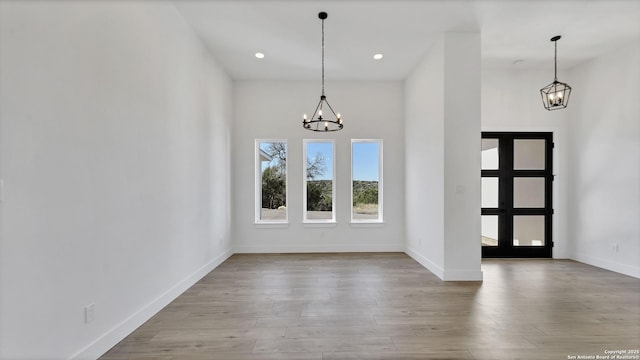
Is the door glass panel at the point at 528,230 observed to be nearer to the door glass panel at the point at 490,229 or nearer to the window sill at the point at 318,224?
the door glass panel at the point at 490,229

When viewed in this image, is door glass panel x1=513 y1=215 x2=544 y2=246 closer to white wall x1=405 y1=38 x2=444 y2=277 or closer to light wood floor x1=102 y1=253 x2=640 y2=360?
light wood floor x1=102 y1=253 x2=640 y2=360

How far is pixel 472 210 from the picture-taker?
13.7 feet

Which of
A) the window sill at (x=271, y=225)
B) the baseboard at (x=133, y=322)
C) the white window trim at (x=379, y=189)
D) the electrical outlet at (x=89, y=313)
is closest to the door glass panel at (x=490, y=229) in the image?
the white window trim at (x=379, y=189)

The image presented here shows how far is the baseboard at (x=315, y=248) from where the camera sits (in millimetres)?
5922

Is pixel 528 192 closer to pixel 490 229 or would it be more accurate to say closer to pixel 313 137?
pixel 490 229

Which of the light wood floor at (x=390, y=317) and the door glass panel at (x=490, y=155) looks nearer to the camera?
the light wood floor at (x=390, y=317)

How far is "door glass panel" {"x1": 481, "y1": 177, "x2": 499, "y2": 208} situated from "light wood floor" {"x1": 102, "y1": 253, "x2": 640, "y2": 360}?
139 centimetres

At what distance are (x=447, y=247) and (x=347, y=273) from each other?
1491 mm

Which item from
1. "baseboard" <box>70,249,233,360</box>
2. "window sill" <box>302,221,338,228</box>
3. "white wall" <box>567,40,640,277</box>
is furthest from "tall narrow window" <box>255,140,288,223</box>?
"white wall" <box>567,40,640,277</box>

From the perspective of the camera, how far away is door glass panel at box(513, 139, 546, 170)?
5.58 metres

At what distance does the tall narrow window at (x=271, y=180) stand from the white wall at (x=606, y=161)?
547 cm

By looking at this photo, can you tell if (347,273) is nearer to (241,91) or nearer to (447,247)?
(447,247)

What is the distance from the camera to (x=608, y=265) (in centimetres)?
474

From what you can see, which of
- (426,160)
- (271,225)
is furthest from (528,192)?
(271,225)
